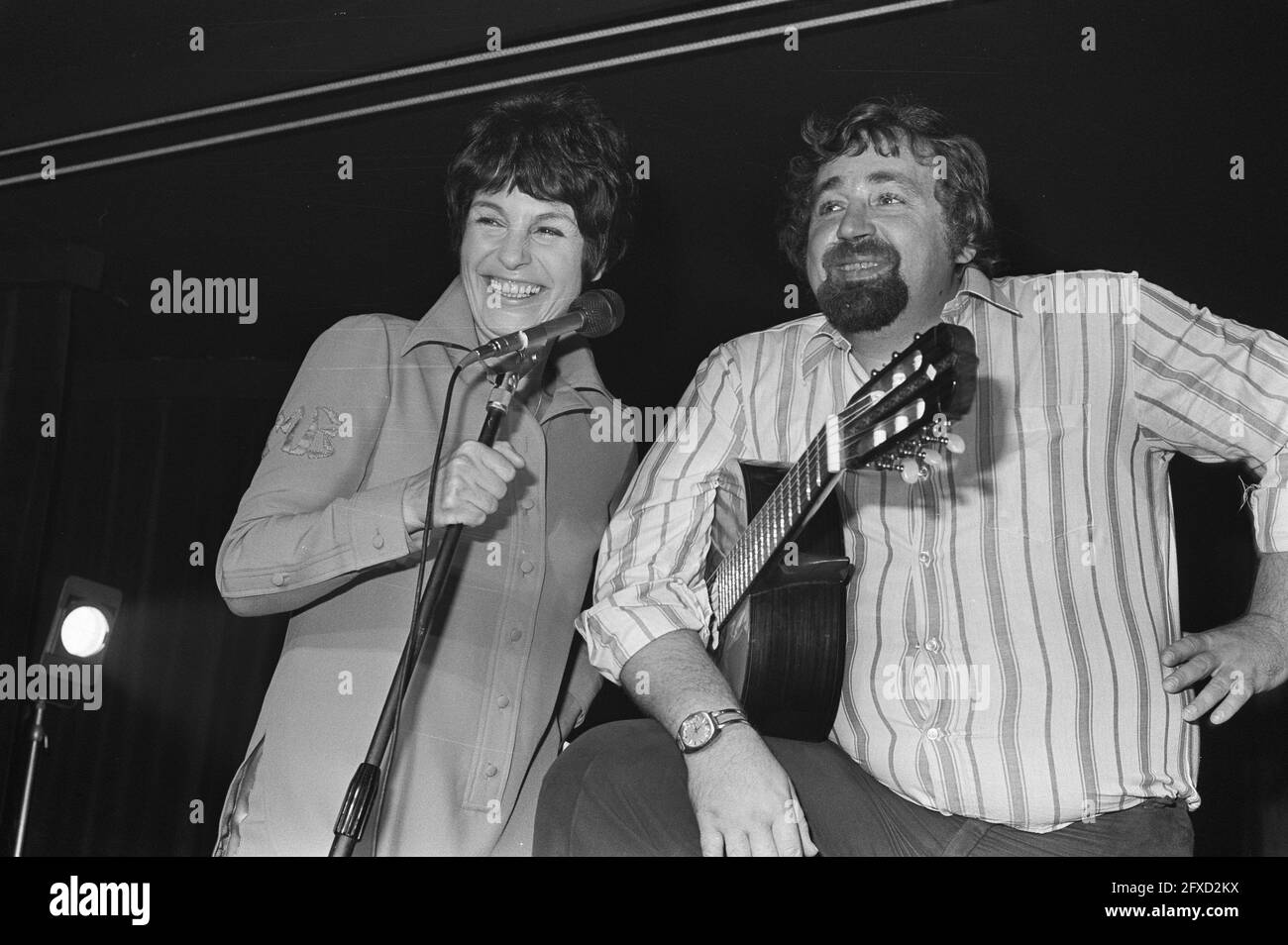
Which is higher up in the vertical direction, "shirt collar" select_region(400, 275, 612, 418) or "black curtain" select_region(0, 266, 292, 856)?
"shirt collar" select_region(400, 275, 612, 418)

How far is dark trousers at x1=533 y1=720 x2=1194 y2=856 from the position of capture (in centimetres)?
160

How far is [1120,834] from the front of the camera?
1592mm

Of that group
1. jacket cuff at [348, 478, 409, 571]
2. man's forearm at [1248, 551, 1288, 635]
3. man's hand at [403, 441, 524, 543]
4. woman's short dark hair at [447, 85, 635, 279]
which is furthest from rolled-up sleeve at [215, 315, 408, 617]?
man's forearm at [1248, 551, 1288, 635]

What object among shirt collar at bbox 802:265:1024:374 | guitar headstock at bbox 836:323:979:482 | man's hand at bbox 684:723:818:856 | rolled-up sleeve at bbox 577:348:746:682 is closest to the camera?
guitar headstock at bbox 836:323:979:482

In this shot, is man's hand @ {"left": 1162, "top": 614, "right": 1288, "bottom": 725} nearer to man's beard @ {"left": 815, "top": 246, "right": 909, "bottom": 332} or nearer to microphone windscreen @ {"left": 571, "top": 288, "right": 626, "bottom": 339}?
man's beard @ {"left": 815, "top": 246, "right": 909, "bottom": 332}

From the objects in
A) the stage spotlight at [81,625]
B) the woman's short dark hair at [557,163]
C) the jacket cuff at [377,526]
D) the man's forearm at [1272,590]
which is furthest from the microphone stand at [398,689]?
the man's forearm at [1272,590]

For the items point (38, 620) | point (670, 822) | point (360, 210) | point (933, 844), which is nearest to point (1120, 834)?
point (933, 844)

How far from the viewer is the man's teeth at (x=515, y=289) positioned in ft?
6.56

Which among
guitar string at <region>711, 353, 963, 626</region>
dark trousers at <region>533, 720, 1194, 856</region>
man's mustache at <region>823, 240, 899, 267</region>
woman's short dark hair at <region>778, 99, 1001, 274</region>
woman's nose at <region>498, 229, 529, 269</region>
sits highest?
woman's short dark hair at <region>778, 99, 1001, 274</region>

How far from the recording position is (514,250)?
2.01 m

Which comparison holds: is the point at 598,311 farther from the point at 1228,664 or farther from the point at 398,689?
the point at 1228,664

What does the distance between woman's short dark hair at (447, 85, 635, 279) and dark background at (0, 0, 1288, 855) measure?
0.04 metres

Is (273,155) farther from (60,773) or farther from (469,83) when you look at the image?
(60,773)

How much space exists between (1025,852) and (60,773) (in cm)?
147
